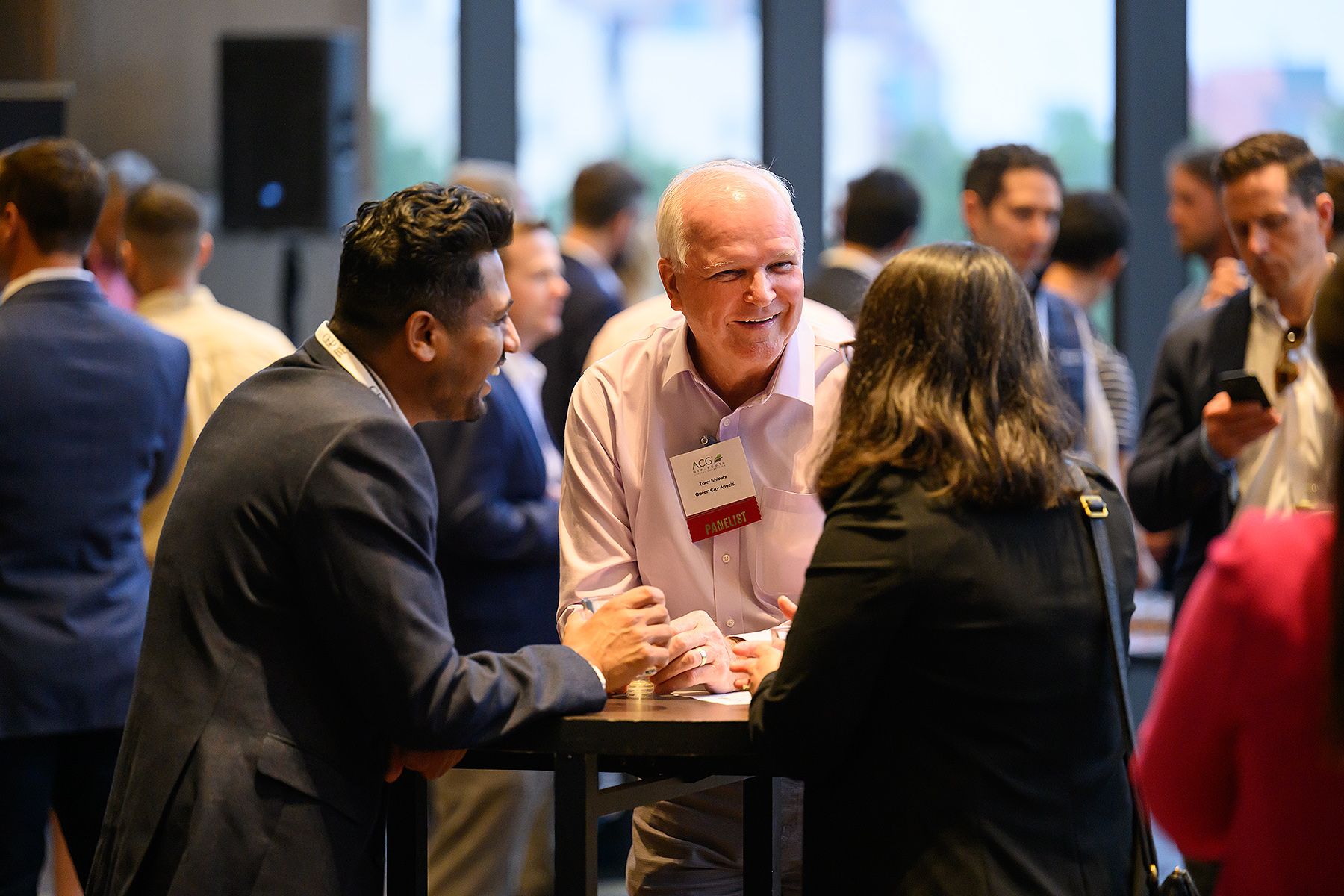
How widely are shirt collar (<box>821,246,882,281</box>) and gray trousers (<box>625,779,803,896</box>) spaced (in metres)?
2.27

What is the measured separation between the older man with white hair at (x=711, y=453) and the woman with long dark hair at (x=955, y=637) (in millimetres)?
577

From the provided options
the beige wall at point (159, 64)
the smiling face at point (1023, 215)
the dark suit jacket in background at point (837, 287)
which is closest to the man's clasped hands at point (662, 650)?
the dark suit jacket in background at point (837, 287)

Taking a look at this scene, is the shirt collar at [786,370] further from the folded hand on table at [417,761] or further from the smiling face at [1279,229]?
the smiling face at [1279,229]

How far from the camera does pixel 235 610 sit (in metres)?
1.86

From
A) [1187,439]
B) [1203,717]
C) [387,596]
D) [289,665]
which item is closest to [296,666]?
[289,665]

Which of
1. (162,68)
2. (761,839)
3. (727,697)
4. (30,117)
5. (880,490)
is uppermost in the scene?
(162,68)

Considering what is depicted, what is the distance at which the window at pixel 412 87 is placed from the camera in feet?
24.2

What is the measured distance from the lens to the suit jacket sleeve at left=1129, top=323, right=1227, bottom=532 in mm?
3010

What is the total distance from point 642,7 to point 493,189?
313 cm

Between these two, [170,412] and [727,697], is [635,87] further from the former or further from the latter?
[727,697]

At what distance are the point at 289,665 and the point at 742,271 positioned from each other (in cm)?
97

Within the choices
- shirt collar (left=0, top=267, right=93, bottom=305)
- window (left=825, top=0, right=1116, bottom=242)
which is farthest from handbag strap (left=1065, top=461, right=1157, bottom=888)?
window (left=825, top=0, right=1116, bottom=242)

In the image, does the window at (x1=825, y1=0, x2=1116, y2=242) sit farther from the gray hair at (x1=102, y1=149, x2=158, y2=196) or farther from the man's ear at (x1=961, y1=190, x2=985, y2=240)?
the gray hair at (x1=102, y1=149, x2=158, y2=196)

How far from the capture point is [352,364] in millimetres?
1995
